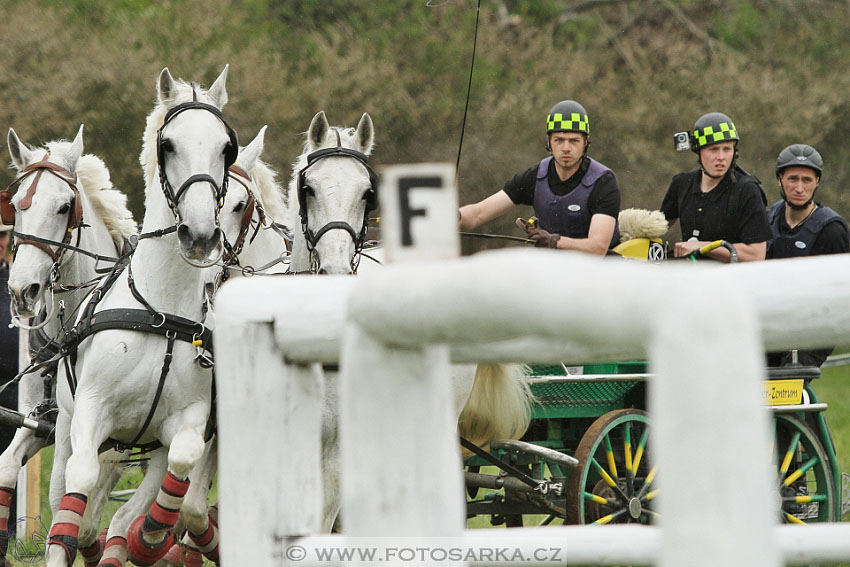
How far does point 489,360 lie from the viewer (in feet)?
4.44

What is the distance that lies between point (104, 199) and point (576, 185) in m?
2.28

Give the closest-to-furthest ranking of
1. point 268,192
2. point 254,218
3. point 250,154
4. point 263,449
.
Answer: point 263,449 < point 250,154 < point 254,218 < point 268,192

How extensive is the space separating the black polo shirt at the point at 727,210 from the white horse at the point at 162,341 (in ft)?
8.08

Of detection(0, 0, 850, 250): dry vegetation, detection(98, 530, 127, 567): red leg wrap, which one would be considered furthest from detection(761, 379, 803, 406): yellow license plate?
detection(0, 0, 850, 250): dry vegetation

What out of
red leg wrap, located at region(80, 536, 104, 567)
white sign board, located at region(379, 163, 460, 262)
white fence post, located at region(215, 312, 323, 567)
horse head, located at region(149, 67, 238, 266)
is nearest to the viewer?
white sign board, located at region(379, 163, 460, 262)

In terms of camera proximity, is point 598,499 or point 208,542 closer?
point 208,542

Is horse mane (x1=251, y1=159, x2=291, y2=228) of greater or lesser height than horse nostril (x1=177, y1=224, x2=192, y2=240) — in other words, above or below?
above

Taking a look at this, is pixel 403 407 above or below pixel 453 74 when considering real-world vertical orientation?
below

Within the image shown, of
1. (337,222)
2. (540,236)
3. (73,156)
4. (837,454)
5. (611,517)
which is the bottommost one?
(611,517)

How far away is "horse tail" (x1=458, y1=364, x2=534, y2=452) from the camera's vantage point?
16.5 feet

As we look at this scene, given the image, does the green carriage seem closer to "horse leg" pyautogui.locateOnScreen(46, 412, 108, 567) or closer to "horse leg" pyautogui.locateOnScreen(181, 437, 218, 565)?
"horse leg" pyautogui.locateOnScreen(181, 437, 218, 565)

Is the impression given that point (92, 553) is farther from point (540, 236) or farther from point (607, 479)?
point (540, 236)

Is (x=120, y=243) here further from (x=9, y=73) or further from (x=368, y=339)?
(x=9, y=73)

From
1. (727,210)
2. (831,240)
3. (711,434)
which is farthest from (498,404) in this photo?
(711,434)
